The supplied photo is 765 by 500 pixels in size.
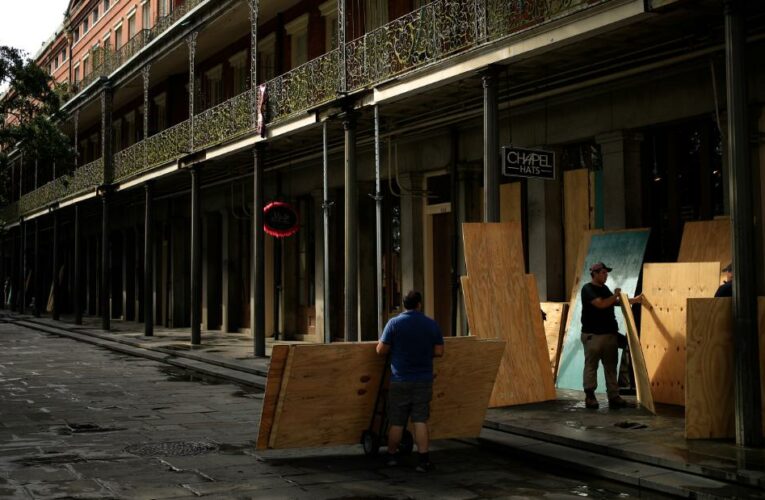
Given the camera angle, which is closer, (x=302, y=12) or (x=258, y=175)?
(x=258, y=175)

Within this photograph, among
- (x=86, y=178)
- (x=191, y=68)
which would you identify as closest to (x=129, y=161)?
(x=86, y=178)

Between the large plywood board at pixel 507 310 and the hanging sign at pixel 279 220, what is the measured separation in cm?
854

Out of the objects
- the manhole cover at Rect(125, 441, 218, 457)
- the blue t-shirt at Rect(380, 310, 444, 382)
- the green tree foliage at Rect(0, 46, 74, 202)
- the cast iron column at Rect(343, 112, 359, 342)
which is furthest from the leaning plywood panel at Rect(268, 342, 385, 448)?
the green tree foliage at Rect(0, 46, 74, 202)

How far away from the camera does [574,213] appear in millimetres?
13734

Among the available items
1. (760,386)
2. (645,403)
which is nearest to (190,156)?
(645,403)

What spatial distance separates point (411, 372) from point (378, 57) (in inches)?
290

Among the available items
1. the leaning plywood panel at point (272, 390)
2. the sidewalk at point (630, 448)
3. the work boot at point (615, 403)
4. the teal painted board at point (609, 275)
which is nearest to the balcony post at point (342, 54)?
the teal painted board at point (609, 275)

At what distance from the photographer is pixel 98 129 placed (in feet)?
123

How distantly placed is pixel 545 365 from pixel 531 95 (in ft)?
14.7

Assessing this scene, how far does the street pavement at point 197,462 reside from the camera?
271 inches

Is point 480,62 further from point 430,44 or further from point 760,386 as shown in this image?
point 760,386

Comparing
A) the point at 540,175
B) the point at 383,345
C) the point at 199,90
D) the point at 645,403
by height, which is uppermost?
the point at 199,90

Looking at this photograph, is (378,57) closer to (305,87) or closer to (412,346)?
(305,87)

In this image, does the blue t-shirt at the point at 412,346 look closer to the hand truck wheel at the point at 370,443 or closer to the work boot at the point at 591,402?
the hand truck wheel at the point at 370,443
